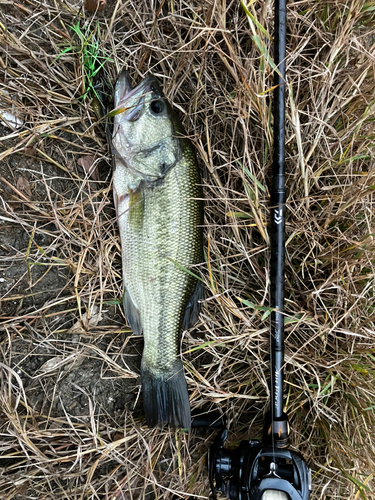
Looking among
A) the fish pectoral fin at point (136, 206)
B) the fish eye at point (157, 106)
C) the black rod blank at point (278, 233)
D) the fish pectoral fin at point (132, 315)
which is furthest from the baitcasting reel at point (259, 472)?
the fish eye at point (157, 106)

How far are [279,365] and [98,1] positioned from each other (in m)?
2.16

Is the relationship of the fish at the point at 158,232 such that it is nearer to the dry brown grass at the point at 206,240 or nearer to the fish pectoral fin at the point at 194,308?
the fish pectoral fin at the point at 194,308

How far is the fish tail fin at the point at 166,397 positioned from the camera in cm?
183

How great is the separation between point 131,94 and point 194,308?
3.86 feet

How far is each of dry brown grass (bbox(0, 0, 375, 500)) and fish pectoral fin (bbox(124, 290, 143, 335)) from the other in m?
0.11

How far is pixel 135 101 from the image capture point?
1.70 metres

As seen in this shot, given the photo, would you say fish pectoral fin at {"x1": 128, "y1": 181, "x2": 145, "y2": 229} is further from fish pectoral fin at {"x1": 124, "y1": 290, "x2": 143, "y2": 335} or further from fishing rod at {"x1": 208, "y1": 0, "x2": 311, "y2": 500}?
fishing rod at {"x1": 208, "y1": 0, "x2": 311, "y2": 500}

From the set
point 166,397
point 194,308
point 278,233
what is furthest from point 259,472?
point 278,233

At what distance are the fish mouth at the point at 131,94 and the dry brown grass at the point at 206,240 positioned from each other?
17 centimetres

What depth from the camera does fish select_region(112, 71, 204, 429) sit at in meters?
1.72

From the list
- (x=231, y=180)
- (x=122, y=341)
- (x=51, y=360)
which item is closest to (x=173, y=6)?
(x=231, y=180)

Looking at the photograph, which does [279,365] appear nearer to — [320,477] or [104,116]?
[320,477]

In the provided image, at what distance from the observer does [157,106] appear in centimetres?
171

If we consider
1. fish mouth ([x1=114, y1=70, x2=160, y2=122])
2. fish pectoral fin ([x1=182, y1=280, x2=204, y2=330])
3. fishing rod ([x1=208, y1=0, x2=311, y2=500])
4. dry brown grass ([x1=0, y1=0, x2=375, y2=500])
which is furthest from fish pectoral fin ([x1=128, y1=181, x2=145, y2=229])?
fishing rod ([x1=208, y1=0, x2=311, y2=500])
